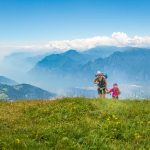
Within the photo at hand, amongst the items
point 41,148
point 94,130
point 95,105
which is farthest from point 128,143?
point 95,105

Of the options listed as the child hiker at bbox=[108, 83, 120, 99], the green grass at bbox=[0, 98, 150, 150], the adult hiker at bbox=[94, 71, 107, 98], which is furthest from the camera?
the child hiker at bbox=[108, 83, 120, 99]

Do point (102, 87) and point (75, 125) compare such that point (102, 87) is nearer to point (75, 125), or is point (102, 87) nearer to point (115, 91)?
point (115, 91)

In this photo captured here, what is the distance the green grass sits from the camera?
11898 mm

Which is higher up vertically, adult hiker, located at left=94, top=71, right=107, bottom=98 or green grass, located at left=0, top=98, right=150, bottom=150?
adult hiker, located at left=94, top=71, right=107, bottom=98

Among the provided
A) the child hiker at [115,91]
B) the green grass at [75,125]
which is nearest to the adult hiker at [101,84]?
the child hiker at [115,91]

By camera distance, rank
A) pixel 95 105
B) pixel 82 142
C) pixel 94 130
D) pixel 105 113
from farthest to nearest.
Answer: pixel 95 105 → pixel 105 113 → pixel 94 130 → pixel 82 142

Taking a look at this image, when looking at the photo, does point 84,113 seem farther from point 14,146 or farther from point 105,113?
point 14,146

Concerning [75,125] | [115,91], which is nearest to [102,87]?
[115,91]

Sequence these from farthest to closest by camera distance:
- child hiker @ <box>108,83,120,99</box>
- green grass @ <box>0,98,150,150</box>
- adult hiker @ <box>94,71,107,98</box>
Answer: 1. child hiker @ <box>108,83,120,99</box>
2. adult hiker @ <box>94,71,107,98</box>
3. green grass @ <box>0,98,150,150</box>

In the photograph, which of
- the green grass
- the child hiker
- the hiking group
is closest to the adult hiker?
the hiking group

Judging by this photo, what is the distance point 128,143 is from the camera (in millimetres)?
12633

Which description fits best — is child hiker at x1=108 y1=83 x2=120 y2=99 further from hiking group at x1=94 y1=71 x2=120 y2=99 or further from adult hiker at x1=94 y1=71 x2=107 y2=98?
adult hiker at x1=94 y1=71 x2=107 y2=98

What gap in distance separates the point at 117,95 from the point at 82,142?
19.9 meters

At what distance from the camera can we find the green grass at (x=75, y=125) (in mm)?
11898
